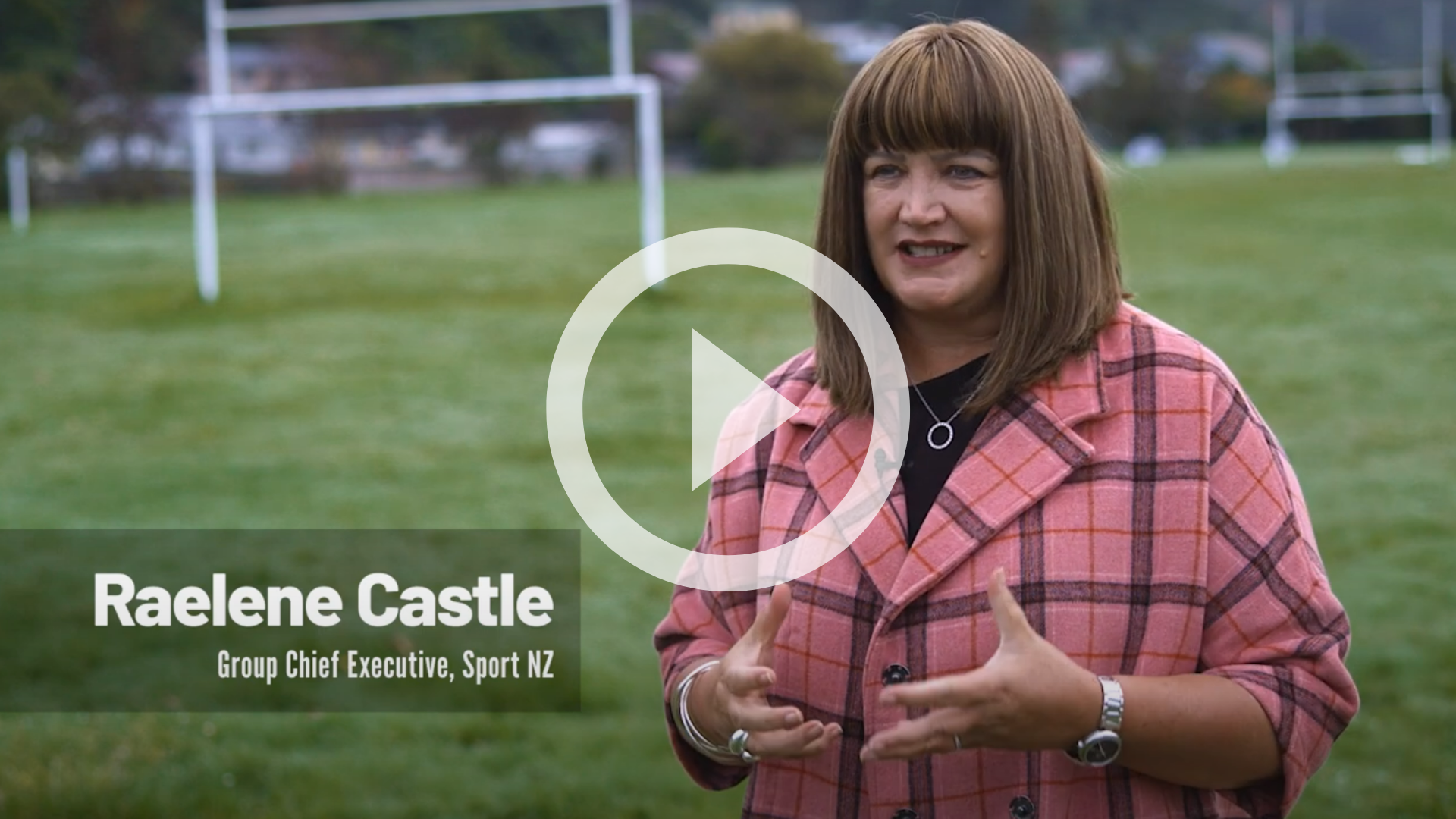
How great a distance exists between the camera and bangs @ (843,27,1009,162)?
52.0 inches

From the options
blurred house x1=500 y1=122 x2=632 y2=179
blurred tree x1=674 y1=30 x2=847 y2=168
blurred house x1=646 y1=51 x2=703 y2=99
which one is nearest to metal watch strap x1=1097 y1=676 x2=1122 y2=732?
blurred house x1=500 y1=122 x2=632 y2=179

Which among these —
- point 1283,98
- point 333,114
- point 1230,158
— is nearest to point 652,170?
point 333,114

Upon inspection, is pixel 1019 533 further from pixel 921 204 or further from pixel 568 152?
pixel 568 152

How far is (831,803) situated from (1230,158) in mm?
27001

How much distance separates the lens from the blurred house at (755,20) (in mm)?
26531

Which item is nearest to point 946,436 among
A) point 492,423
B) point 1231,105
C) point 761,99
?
point 492,423

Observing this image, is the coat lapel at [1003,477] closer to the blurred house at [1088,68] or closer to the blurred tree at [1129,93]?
the blurred house at [1088,68]

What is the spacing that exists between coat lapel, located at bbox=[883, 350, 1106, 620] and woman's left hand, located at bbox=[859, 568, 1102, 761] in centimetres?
15

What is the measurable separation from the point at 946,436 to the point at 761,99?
80.0ft

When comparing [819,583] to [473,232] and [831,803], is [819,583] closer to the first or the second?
[831,803]

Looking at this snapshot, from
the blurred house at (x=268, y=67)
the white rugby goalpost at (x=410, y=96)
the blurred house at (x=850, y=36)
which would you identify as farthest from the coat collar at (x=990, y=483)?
the blurred house at (x=850, y=36)

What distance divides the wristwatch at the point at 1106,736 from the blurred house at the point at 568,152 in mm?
17618

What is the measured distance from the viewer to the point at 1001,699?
115cm

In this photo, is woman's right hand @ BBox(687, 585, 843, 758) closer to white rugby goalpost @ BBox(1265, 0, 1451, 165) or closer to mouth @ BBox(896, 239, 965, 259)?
mouth @ BBox(896, 239, 965, 259)
